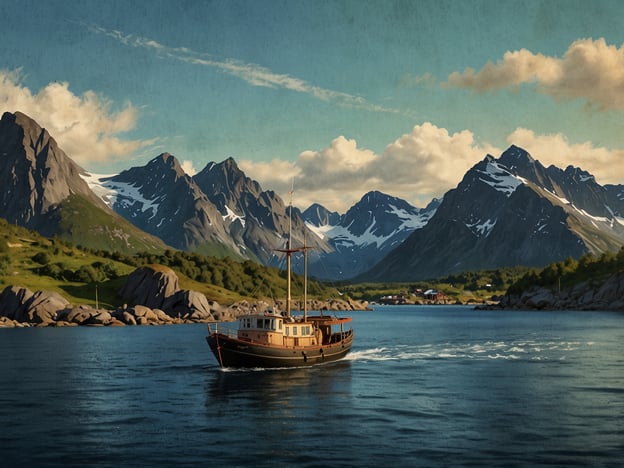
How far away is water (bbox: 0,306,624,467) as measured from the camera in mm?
39469

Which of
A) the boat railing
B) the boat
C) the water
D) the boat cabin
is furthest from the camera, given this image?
the boat railing

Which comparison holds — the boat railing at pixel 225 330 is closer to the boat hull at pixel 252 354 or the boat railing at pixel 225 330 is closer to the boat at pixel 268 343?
the boat at pixel 268 343

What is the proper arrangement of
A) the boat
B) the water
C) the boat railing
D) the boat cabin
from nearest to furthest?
the water
the boat
the boat cabin
the boat railing

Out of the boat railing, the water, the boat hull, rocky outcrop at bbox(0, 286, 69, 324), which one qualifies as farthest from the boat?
rocky outcrop at bbox(0, 286, 69, 324)

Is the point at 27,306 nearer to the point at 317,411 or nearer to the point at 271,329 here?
the point at 271,329

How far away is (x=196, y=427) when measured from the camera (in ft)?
155

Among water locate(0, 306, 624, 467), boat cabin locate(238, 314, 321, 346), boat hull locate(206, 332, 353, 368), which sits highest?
boat cabin locate(238, 314, 321, 346)

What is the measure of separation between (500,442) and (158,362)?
192ft

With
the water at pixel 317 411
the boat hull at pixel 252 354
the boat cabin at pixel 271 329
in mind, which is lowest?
the water at pixel 317 411

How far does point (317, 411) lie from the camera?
179 feet

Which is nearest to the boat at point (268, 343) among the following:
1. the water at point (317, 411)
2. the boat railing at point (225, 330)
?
the boat railing at point (225, 330)

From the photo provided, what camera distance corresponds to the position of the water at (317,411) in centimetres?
3947

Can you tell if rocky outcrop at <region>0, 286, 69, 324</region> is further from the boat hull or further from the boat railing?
the boat hull

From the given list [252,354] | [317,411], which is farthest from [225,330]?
[317,411]
